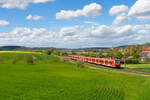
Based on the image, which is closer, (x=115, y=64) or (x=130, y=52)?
(x=115, y=64)

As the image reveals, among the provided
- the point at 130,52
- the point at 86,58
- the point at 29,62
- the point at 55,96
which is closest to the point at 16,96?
the point at 55,96

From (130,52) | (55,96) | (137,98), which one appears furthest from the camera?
(130,52)

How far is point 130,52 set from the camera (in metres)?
116

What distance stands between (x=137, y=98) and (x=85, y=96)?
5.60 meters

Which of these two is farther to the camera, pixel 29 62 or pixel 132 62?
pixel 132 62

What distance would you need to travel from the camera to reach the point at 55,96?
592 inches

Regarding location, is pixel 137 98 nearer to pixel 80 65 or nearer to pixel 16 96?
pixel 16 96

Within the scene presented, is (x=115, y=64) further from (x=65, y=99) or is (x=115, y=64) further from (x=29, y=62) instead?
(x=65, y=99)

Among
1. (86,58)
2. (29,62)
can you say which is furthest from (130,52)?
(29,62)

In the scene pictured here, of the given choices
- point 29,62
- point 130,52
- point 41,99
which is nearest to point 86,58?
point 29,62

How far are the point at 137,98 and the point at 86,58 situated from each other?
193 feet

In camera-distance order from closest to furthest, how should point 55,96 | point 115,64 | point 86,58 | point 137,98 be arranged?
point 55,96 → point 137,98 → point 115,64 → point 86,58

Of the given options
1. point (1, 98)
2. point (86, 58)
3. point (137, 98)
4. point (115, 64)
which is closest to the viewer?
point (1, 98)

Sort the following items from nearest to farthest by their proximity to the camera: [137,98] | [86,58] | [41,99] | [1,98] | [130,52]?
[1,98]
[41,99]
[137,98]
[86,58]
[130,52]
